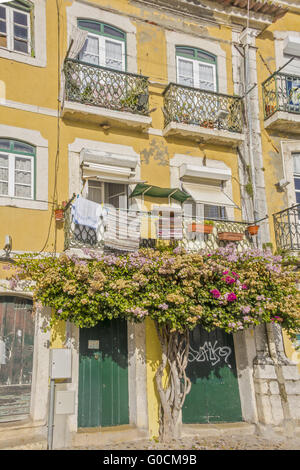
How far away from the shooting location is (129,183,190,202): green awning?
8.90 m

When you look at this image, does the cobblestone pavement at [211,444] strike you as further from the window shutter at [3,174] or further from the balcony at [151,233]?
the window shutter at [3,174]

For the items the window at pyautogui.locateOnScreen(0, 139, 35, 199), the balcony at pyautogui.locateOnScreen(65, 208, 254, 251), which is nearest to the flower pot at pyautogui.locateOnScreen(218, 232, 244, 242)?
the balcony at pyautogui.locateOnScreen(65, 208, 254, 251)

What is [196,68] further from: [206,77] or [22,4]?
[22,4]

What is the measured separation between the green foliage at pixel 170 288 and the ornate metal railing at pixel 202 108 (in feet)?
10.5

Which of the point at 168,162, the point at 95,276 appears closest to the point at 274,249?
the point at 168,162

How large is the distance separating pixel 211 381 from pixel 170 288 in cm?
249

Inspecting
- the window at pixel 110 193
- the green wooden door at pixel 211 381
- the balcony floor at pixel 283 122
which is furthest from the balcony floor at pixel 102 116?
the green wooden door at pixel 211 381

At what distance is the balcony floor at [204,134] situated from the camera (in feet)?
31.7

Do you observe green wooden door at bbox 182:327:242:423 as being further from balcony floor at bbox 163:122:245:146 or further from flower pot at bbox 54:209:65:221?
balcony floor at bbox 163:122:245:146

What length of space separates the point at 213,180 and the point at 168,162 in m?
1.12

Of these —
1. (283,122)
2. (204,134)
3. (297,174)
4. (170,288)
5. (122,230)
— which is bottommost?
(170,288)

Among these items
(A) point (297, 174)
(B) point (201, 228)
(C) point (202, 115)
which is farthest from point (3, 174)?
(A) point (297, 174)

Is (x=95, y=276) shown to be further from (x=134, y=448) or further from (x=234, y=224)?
(x=234, y=224)

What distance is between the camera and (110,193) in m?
9.40
